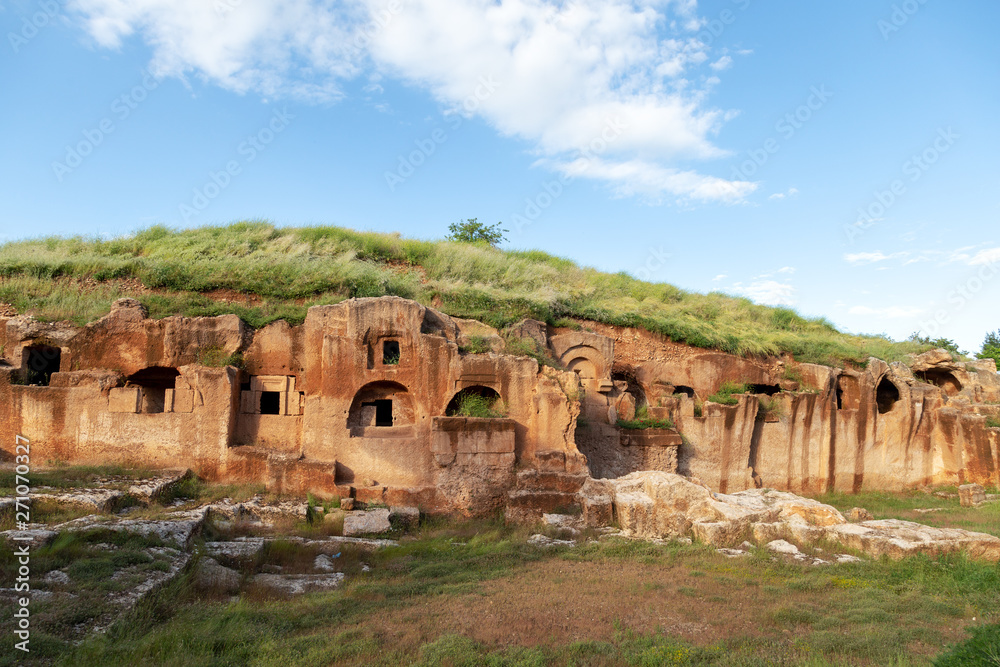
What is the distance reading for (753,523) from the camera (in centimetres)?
929

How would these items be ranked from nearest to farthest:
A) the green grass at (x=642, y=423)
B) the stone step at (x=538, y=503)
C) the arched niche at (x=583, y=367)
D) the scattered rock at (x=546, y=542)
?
the scattered rock at (x=546, y=542)
the stone step at (x=538, y=503)
the green grass at (x=642, y=423)
the arched niche at (x=583, y=367)

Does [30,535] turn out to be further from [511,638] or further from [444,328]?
[444,328]

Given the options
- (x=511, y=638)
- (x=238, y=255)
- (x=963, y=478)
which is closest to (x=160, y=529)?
(x=511, y=638)

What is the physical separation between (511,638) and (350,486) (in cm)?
568

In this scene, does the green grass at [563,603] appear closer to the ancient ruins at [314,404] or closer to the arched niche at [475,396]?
the ancient ruins at [314,404]

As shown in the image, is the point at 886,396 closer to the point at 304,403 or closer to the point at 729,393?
the point at 729,393

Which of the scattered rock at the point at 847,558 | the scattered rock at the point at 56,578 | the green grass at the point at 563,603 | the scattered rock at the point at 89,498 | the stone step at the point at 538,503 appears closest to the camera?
the green grass at the point at 563,603

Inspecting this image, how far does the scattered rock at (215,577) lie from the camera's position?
261 inches

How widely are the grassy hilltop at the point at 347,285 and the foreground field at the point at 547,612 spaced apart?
618cm

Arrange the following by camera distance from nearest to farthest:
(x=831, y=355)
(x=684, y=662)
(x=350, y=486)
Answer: (x=684, y=662), (x=350, y=486), (x=831, y=355)

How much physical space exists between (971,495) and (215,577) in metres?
16.4

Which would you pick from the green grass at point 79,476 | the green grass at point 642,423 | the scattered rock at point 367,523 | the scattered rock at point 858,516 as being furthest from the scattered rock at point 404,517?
the scattered rock at point 858,516

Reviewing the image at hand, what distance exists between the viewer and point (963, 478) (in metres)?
17.0

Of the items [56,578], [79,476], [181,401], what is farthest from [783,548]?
[79,476]
